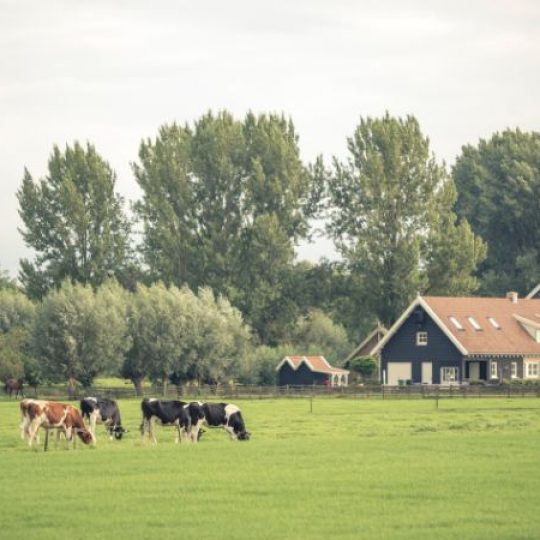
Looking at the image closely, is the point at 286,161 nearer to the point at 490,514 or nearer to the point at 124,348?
the point at 124,348

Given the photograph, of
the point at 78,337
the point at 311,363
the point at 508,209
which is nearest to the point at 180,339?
the point at 78,337

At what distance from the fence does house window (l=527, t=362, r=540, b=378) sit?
11.0 m

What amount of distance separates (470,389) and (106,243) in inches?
1086

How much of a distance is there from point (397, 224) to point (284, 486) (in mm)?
64681

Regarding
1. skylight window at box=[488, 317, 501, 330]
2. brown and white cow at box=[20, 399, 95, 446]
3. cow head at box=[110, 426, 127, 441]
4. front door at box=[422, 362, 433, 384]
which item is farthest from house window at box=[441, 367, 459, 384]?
brown and white cow at box=[20, 399, 95, 446]

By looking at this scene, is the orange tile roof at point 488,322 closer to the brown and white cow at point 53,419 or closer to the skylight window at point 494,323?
the skylight window at point 494,323

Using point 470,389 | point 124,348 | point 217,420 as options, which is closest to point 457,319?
point 470,389

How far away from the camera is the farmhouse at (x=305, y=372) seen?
3408 inches

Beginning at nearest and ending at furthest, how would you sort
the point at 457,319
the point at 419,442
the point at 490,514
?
the point at 490,514, the point at 419,442, the point at 457,319

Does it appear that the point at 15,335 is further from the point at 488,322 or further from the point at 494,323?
the point at 494,323

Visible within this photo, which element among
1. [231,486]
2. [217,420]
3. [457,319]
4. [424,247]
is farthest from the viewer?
[424,247]

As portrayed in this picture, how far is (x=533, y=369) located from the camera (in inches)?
3346

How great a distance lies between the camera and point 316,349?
9100cm

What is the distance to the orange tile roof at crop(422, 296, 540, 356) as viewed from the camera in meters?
83.1
